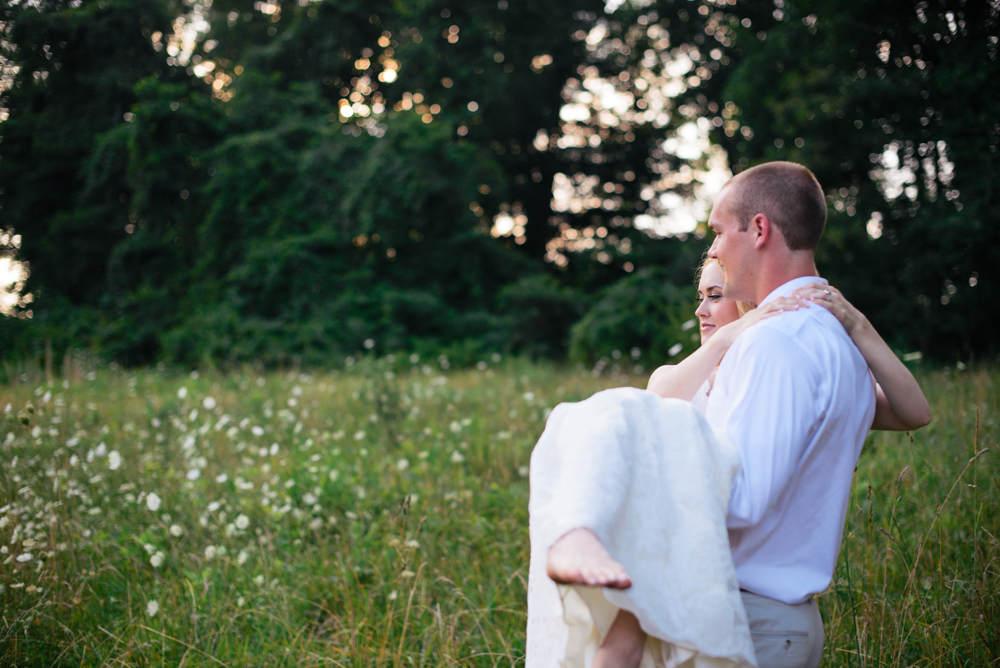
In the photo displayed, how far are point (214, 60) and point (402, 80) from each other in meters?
7.34

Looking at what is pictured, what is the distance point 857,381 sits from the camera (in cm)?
146

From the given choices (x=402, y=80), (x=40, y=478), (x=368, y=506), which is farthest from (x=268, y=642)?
(x=402, y=80)

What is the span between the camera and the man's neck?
1563mm

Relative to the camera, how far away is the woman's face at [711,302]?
2.21 m

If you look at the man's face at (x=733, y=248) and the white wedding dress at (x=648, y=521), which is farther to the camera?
the man's face at (x=733, y=248)

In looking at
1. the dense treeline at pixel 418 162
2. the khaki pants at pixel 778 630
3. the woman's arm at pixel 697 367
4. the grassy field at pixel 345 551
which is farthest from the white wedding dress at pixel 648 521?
the dense treeline at pixel 418 162

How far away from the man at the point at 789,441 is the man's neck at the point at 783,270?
0.11 feet

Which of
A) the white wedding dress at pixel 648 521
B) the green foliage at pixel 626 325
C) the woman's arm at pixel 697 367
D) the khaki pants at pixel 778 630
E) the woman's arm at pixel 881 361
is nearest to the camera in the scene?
the white wedding dress at pixel 648 521

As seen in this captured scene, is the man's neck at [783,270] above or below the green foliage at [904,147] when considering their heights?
below

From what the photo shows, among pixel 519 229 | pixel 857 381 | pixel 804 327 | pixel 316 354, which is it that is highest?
pixel 519 229

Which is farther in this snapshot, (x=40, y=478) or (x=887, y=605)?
(x=40, y=478)

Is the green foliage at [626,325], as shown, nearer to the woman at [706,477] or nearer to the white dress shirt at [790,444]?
the woman at [706,477]

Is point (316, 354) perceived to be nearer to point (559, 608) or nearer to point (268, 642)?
point (268, 642)

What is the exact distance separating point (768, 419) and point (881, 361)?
0.49 metres
